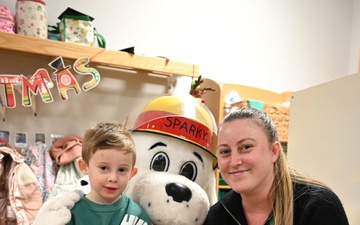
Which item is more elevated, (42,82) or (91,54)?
(91,54)

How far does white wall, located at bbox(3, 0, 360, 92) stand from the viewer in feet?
7.79

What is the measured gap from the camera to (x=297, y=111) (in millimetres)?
2018

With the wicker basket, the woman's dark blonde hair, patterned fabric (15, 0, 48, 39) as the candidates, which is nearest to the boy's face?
the woman's dark blonde hair

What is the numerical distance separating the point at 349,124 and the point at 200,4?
1487 mm

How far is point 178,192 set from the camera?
3.81ft

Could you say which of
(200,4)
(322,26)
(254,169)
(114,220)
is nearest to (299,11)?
(322,26)

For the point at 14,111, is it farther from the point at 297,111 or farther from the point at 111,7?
the point at 297,111

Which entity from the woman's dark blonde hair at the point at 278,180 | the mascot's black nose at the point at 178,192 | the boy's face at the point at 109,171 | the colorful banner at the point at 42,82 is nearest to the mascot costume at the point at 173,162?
the mascot's black nose at the point at 178,192

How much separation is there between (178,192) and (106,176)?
0.27 m

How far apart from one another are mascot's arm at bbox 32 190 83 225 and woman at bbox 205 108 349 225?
19.4 inches

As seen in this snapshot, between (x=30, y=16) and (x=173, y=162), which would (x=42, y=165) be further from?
(x=173, y=162)

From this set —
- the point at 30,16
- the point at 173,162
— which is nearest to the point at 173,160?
the point at 173,162

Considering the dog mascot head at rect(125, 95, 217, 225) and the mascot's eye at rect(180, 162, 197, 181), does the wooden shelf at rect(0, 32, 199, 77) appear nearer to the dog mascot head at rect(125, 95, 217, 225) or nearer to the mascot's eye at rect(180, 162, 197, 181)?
the dog mascot head at rect(125, 95, 217, 225)

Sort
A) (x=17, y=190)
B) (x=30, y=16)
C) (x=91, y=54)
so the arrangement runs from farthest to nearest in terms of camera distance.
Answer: (x=91, y=54) < (x=30, y=16) < (x=17, y=190)
